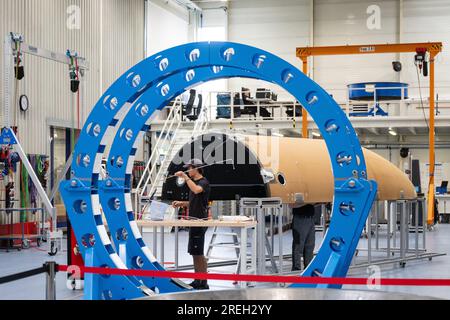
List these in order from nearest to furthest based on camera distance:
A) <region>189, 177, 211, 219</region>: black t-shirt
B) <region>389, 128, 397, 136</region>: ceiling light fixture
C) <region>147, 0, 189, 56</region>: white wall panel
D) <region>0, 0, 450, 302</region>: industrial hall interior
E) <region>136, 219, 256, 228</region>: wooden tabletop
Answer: <region>0, 0, 450, 302</region>: industrial hall interior
<region>136, 219, 256, 228</region>: wooden tabletop
<region>189, 177, 211, 219</region>: black t-shirt
<region>147, 0, 189, 56</region>: white wall panel
<region>389, 128, 397, 136</region>: ceiling light fixture

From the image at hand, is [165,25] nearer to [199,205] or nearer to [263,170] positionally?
[263,170]

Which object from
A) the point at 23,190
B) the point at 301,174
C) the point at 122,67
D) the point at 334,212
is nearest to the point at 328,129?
the point at 334,212

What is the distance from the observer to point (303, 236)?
11836 mm

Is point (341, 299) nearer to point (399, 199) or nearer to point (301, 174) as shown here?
point (301, 174)

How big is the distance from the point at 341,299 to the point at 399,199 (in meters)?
9.65

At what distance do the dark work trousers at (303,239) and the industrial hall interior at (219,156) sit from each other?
0.04m

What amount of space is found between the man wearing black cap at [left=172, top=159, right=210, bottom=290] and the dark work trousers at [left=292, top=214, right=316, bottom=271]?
2.25 m

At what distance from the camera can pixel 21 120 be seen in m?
18.2

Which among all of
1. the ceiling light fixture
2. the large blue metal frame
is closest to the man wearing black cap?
the large blue metal frame

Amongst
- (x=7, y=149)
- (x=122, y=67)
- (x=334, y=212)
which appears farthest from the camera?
(x=122, y=67)

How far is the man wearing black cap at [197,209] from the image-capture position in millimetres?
9922

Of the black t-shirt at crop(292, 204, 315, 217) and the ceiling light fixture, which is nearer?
the black t-shirt at crop(292, 204, 315, 217)

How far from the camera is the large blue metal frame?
21.9 ft

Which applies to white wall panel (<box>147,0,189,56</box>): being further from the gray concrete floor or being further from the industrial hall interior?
the gray concrete floor
